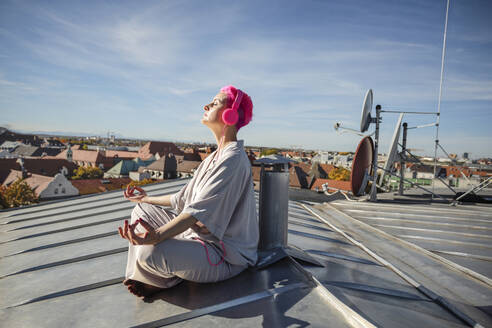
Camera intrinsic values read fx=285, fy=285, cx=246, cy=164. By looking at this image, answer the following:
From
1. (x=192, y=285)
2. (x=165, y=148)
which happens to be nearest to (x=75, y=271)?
(x=192, y=285)

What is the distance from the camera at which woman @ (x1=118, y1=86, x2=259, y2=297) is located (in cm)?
172

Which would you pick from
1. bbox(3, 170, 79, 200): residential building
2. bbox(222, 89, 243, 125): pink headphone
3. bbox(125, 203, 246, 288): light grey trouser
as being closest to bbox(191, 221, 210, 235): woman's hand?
bbox(125, 203, 246, 288): light grey trouser

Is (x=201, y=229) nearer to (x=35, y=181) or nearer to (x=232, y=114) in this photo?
(x=232, y=114)

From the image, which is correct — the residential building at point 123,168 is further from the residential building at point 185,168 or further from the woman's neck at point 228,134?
the woman's neck at point 228,134

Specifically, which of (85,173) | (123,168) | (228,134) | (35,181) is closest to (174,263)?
(228,134)

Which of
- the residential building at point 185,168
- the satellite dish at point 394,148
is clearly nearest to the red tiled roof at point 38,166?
the residential building at point 185,168

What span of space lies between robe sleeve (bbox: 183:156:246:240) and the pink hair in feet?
1.51

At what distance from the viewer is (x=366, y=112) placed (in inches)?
304

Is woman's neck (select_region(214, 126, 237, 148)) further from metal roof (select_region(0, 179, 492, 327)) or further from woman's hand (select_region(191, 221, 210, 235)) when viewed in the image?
metal roof (select_region(0, 179, 492, 327))

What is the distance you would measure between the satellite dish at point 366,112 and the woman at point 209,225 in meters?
6.22

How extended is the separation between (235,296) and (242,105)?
56.2 inches

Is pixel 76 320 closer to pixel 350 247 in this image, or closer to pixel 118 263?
pixel 118 263

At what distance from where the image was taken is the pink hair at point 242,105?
2.28 metres

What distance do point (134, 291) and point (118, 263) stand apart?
83cm
